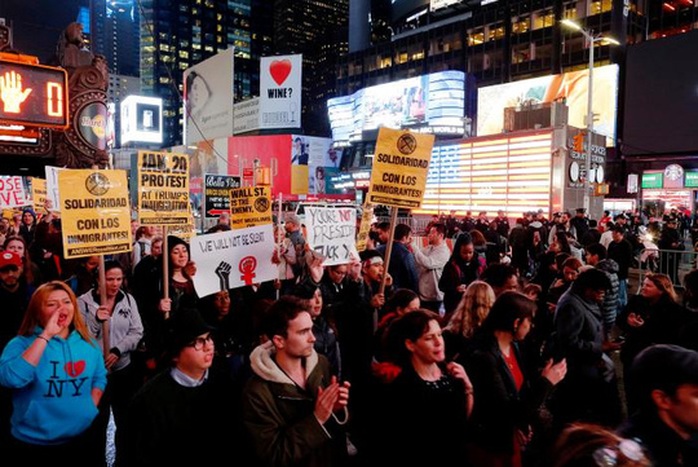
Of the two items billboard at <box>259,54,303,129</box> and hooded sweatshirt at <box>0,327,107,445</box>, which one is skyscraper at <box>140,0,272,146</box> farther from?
hooded sweatshirt at <box>0,327,107,445</box>

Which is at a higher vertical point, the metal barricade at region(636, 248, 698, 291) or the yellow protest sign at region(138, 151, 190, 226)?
the yellow protest sign at region(138, 151, 190, 226)

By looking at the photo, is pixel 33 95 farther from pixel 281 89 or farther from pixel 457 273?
pixel 281 89

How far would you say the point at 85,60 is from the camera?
31.1ft

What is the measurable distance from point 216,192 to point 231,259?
9.75 metres

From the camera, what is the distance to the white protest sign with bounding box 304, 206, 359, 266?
6031mm

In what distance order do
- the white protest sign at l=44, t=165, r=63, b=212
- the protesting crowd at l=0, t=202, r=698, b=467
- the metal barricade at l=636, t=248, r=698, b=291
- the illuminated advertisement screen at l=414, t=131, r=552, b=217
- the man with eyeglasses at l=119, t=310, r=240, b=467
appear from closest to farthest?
the protesting crowd at l=0, t=202, r=698, b=467
the man with eyeglasses at l=119, t=310, r=240, b=467
the white protest sign at l=44, t=165, r=63, b=212
the metal barricade at l=636, t=248, r=698, b=291
the illuminated advertisement screen at l=414, t=131, r=552, b=217

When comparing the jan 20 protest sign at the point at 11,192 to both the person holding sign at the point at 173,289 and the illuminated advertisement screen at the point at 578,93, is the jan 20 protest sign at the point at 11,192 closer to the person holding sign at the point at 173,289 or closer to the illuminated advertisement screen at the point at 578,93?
the person holding sign at the point at 173,289

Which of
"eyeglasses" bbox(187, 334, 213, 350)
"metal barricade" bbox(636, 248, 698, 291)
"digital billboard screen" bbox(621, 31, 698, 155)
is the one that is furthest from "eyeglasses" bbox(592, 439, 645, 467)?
"digital billboard screen" bbox(621, 31, 698, 155)

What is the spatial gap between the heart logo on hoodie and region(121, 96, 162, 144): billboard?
76.6ft

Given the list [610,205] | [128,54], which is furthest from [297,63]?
[128,54]

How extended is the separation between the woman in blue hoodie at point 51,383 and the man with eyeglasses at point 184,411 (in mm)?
552

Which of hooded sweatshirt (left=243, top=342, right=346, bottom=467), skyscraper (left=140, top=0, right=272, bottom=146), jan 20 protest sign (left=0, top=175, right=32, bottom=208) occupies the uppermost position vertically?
skyscraper (left=140, top=0, right=272, bottom=146)

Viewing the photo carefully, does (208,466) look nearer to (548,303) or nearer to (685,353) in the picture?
(685,353)

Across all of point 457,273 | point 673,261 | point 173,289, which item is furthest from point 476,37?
point 173,289
